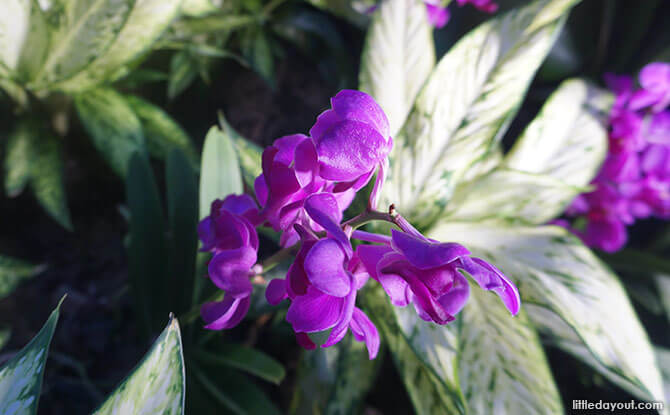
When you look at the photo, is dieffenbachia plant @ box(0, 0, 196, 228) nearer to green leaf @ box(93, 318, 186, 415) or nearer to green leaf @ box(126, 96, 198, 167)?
green leaf @ box(126, 96, 198, 167)

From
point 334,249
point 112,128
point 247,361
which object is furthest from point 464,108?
point 112,128

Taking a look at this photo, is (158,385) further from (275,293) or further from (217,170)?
(217,170)

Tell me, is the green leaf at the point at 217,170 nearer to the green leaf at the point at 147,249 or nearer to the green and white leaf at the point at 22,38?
the green leaf at the point at 147,249

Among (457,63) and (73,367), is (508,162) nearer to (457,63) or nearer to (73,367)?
(457,63)

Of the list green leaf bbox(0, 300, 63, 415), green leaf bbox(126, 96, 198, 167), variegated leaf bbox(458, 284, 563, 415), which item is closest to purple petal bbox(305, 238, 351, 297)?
green leaf bbox(0, 300, 63, 415)

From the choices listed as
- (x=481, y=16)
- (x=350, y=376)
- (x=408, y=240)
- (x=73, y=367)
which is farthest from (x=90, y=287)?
(x=481, y=16)

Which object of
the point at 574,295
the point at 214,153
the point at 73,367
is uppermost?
the point at 214,153
